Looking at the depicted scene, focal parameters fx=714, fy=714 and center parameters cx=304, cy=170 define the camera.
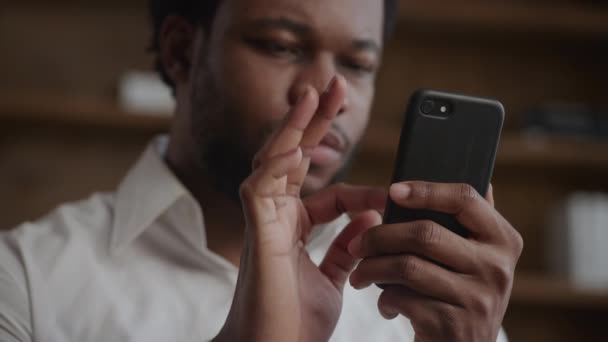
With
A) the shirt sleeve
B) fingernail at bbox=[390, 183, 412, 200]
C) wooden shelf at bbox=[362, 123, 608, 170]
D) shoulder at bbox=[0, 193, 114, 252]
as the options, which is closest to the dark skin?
fingernail at bbox=[390, 183, 412, 200]

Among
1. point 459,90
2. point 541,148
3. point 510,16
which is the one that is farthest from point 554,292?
point 510,16

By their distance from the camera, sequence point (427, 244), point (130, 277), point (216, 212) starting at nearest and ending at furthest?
point (427, 244)
point (130, 277)
point (216, 212)

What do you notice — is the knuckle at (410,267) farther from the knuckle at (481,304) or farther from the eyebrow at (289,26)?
the eyebrow at (289,26)

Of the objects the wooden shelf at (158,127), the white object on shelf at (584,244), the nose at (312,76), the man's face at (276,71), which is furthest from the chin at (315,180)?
the white object on shelf at (584,244)

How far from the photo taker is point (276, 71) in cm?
95

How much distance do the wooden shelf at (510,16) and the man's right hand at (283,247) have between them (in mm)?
1219

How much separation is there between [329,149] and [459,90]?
1.08 metres

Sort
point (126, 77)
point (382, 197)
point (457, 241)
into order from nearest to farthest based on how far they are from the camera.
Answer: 1. point (457, 241)
2. point (382, 197)
3. point (126, 77)

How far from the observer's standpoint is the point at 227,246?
1.03m

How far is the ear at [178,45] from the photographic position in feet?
3.74

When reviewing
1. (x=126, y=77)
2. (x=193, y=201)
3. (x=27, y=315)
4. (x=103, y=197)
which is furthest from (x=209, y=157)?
(x=126, y=77)

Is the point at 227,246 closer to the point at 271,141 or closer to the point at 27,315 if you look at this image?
the point at 27,315

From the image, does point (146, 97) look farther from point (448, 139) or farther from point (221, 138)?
point (448, 139)

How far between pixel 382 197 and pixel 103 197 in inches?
19.8
